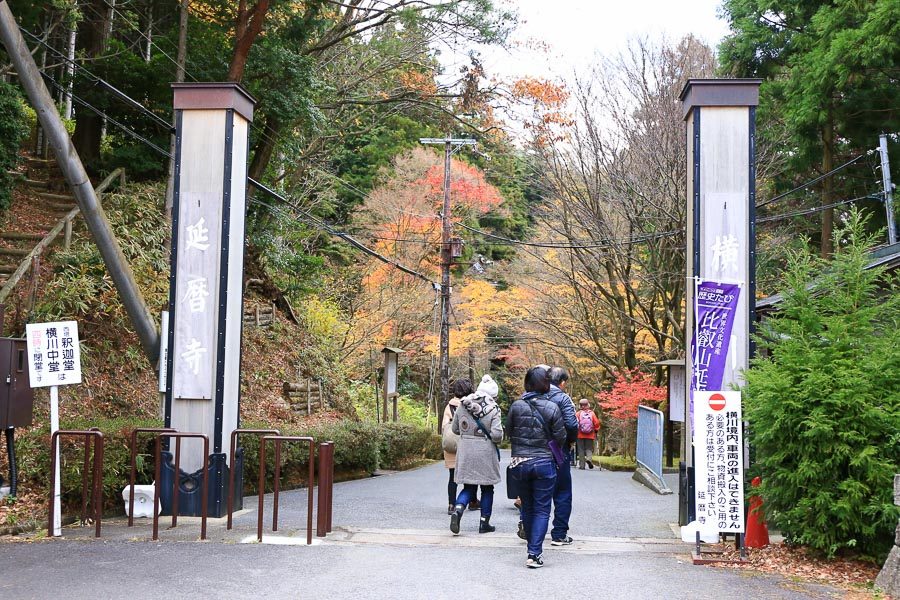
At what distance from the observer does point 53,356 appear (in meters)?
8.70

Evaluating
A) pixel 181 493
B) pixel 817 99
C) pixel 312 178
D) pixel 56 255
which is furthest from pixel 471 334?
pixel 181 493

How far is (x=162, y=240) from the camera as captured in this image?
17.0 meters

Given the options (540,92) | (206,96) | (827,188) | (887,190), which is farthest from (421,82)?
(206,96)

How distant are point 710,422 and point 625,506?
17.6 feet

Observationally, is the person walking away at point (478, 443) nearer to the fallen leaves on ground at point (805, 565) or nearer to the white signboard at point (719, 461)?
the white signboard at point (719, 461)

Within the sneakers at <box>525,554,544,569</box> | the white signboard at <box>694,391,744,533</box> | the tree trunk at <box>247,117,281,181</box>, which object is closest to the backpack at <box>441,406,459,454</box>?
the sneakers at <box>525,554,544,569</box>

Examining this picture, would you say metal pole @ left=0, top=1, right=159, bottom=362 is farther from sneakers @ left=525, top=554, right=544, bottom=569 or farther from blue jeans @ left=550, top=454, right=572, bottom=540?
sneakers @ left=525, top=554, right=544, bottom=569

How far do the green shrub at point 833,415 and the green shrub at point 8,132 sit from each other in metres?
13.6

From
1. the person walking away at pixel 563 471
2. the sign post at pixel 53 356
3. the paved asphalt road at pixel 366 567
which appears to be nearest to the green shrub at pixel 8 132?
the sign post at pixel 53 356

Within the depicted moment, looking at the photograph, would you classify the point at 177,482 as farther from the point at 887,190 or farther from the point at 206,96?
the point at 887,190

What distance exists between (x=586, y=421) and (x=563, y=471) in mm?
11760

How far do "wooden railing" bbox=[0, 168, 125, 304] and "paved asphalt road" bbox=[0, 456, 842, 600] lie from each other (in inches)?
229

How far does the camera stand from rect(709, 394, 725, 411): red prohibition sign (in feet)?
25.5

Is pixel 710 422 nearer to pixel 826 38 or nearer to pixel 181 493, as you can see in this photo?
pixel 181 493
